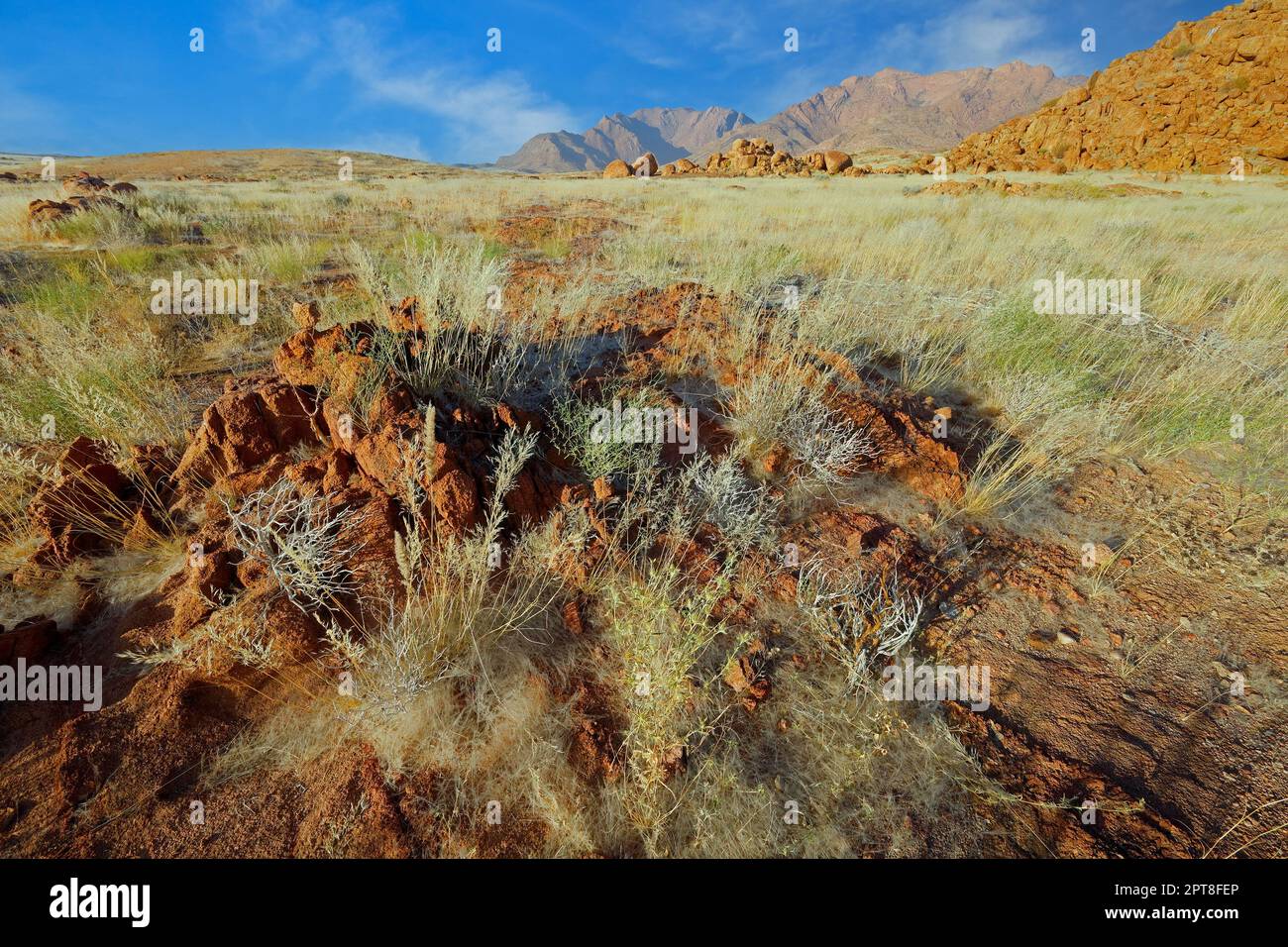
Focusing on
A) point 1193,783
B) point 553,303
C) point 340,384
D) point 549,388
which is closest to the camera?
point 1193,783

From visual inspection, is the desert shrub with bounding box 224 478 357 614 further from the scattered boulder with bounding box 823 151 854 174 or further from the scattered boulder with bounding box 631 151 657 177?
the scattered boulder with bounding box 823 151 854 174

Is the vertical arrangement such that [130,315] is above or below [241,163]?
below

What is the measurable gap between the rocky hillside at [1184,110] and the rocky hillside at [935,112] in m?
93.1

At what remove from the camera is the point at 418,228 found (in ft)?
26.2

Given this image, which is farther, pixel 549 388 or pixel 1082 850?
pixel 549 388

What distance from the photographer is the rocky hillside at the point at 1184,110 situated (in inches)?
832

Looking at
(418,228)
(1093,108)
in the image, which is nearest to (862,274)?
(418,228)

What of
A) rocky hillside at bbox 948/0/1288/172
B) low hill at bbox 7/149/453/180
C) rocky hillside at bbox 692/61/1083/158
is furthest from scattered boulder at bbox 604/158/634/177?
rocky hillside at bbox 692/61/1083/158

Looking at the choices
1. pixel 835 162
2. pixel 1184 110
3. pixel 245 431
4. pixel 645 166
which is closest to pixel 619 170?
pixel 645 166

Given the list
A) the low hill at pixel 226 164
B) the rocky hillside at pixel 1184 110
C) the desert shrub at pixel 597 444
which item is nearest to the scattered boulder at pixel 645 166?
the low hill at pixel 226 164

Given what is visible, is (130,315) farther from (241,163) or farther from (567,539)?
(241,163)
